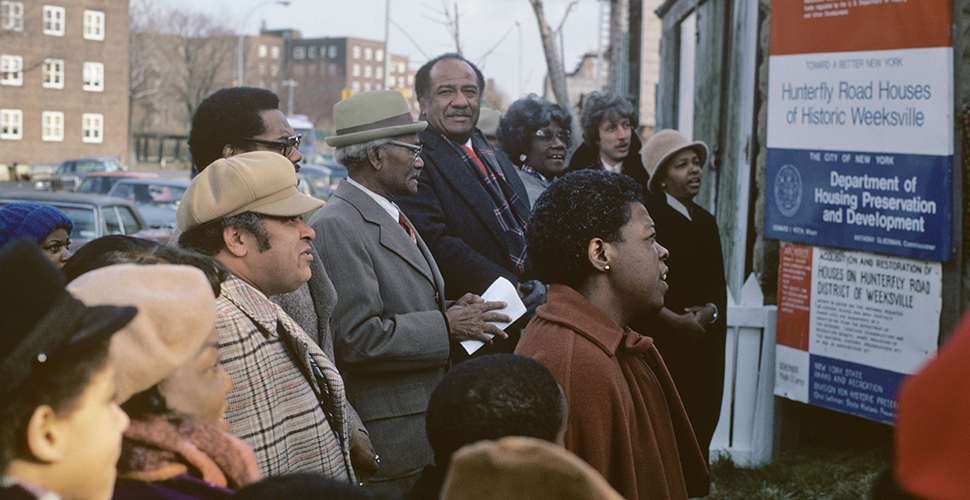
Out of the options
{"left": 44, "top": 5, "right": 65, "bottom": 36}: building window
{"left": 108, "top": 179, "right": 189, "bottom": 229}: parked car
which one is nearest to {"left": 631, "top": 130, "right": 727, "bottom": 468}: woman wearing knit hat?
{"left": 108, "top": 179, "right": 189, "bottom": 229}: parked car

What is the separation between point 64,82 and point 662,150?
56.4 m

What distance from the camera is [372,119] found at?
148 inches

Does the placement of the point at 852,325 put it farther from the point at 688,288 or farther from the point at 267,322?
the point at 267,322

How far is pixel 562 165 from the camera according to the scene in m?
5.47

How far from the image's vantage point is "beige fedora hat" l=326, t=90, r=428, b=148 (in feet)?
12.2

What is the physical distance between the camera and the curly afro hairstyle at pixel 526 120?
5352 millimetres

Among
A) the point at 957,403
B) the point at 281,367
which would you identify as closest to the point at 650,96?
the point at 281,367

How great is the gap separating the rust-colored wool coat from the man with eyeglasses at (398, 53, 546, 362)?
125cm

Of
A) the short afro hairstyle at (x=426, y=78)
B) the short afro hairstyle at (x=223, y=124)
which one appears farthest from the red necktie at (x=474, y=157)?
the short afro hairstyle at (x=223, y=124)

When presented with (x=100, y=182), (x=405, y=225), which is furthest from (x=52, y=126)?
(x=405, y=225)

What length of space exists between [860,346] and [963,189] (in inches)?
39.3

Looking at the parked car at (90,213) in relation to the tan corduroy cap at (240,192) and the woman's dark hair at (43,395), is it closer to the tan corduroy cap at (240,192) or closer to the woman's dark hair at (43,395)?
the tan corduroy cap at (240,192)

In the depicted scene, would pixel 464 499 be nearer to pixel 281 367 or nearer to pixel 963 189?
pixel 281 367

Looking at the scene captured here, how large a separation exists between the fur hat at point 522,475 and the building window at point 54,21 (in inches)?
2329
